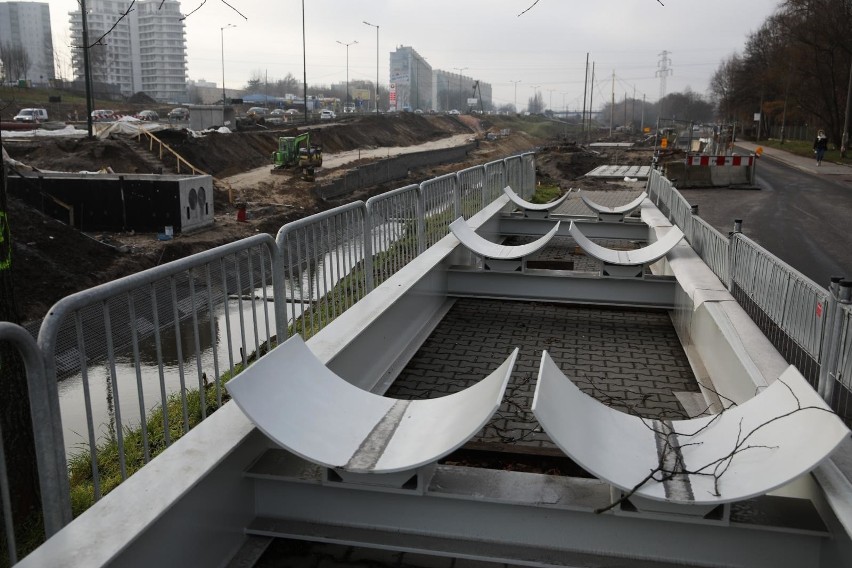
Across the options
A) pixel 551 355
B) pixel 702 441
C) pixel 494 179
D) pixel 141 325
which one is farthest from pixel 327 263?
pixel 494 179

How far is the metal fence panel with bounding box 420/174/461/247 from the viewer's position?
8.96 metres

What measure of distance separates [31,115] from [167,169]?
105ft

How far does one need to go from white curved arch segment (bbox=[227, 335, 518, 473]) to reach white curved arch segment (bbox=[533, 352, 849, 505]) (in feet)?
1.29

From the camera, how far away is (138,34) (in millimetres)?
184750

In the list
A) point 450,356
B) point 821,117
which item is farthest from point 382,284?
point 821,117

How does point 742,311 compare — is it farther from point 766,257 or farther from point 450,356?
point 450,356

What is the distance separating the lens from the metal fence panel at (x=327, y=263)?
209 inches

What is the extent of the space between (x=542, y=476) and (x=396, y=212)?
14.4 feet

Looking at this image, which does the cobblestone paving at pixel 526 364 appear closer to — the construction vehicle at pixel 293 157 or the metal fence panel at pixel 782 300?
the metal fence panel at pixel 782 300

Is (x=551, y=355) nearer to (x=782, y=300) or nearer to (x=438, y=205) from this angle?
(x=782, y=300)

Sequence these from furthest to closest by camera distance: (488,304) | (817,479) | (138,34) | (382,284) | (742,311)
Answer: (138,34), (488,304), (382,284), (742,311), (817,479)

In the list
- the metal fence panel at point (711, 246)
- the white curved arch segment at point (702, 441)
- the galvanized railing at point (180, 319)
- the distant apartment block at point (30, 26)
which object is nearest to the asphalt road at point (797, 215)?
the metal fence panel at point (711, 246)

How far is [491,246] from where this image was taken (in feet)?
30.1

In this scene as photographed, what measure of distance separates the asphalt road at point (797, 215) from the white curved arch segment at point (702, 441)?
332 inches
